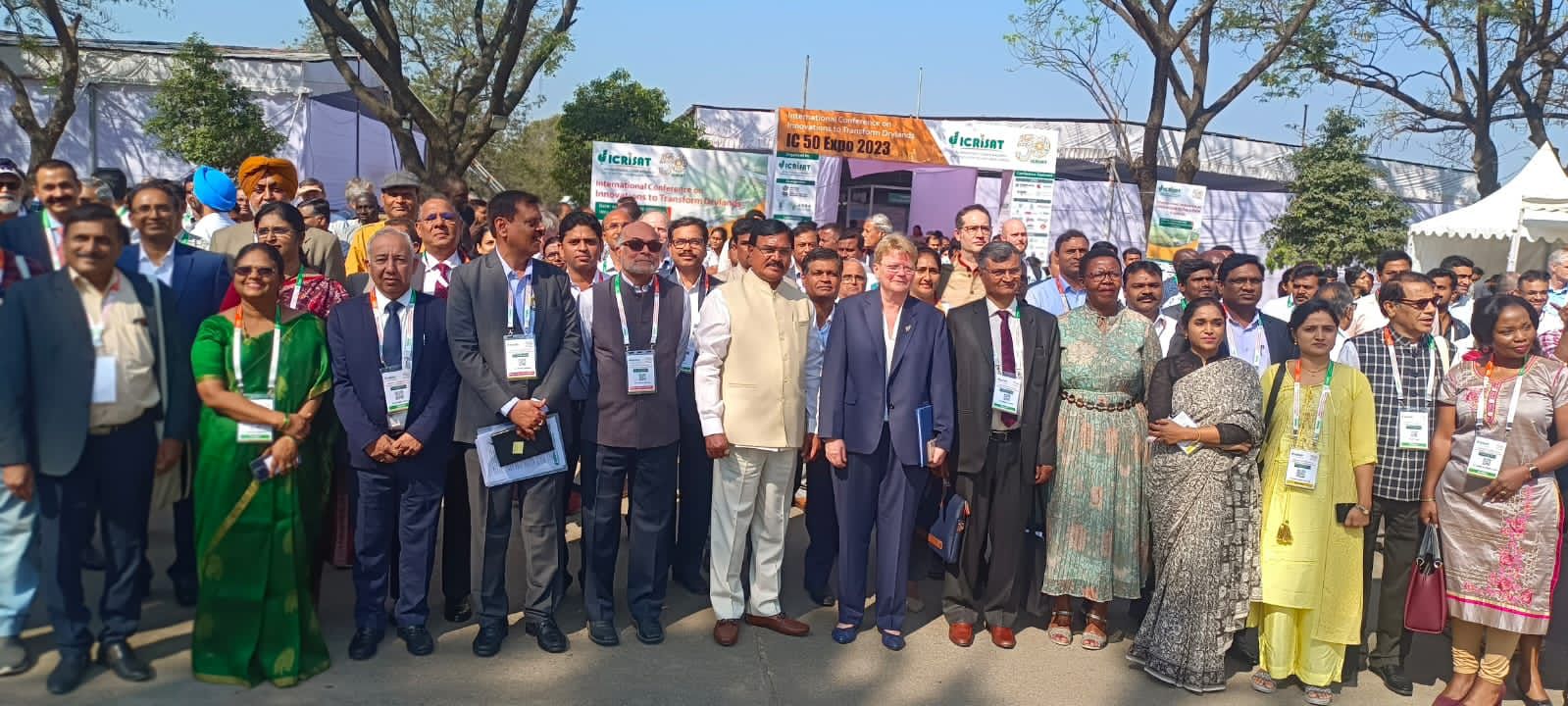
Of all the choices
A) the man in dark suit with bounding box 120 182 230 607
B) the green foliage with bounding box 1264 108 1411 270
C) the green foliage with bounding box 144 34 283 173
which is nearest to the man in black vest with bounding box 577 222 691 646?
the man in dark suit with bounding box 120 182 230 607

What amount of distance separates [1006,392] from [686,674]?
1844mm

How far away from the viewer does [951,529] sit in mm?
4637

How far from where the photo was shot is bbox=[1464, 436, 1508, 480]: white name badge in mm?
4129

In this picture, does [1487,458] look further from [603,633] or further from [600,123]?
[600,123]

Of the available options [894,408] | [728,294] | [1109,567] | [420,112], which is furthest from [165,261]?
[420,112]

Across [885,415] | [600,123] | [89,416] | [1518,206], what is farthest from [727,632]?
[600,123]

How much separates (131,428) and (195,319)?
67 centimetres

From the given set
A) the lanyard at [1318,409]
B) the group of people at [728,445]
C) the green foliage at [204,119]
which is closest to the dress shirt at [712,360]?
the group of people at [728,445]

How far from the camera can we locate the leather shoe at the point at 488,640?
14.0ft

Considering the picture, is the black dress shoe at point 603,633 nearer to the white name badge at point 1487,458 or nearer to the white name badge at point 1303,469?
the white name badge at point 1303,469

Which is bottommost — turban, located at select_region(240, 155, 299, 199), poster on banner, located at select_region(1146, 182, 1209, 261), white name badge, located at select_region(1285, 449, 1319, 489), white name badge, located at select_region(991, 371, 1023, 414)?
white name badge, located at select_region(1285, 449, 1319, 489)

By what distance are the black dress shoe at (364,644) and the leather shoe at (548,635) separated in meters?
0.62

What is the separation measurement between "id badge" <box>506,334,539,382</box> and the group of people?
Result: 2cm

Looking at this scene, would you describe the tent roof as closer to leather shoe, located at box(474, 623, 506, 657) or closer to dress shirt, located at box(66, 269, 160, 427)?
leather shoe, located at box(474, 623, 506, 657)
